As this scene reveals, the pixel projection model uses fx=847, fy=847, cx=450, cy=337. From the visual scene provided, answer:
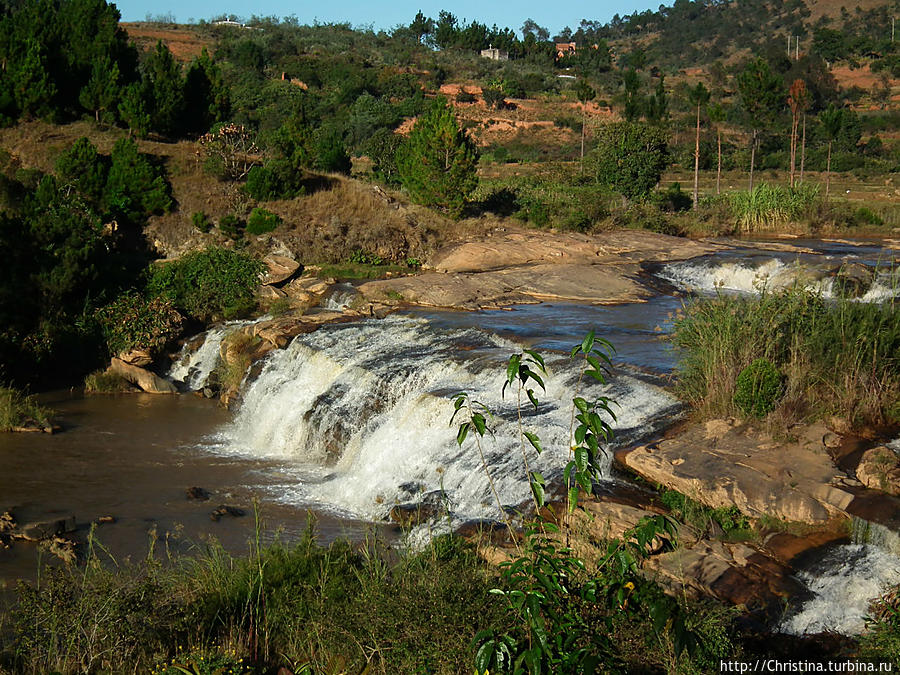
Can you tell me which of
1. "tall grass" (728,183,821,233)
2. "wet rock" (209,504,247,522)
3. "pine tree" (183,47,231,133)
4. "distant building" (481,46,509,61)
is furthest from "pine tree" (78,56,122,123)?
"distant building" (481,46,509,61)

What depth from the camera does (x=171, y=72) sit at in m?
27.4

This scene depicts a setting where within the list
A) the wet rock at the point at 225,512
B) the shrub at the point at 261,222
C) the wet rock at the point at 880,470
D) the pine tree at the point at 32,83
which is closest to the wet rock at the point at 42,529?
the wet rock at the point at 225,512

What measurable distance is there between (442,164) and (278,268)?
6.78 meters

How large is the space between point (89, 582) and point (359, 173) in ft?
89.7

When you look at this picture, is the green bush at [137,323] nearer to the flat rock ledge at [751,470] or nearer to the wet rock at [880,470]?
the flat rock ledge at [751,470]

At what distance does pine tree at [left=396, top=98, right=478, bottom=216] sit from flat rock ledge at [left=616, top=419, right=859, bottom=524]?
16.0 m

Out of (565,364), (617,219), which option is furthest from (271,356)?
(617,219)

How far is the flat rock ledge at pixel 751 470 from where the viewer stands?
26.3 ft

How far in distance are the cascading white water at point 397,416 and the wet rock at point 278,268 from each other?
4452 millimetres

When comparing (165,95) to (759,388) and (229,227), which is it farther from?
(759,388)

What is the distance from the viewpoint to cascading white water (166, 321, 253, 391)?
16.4 metres

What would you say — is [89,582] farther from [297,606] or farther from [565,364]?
[565,364]

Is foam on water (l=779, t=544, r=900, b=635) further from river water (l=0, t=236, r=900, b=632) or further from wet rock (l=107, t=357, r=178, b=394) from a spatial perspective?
wet rock (l=107, t=357, r=178, b=394)

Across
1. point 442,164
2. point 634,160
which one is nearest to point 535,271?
point 442,164
